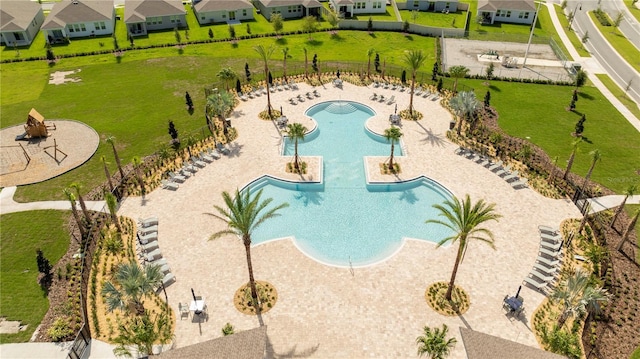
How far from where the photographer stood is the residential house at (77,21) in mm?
79188

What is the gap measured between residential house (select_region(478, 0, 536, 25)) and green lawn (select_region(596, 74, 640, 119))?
28722 mm

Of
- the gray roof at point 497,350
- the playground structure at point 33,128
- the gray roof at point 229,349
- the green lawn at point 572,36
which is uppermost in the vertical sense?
the green lawn at point 572,36

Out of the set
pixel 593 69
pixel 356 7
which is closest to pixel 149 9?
pixel 356 7

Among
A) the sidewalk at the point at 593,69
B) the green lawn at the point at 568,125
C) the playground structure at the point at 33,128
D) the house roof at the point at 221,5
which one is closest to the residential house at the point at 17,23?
the house roof at the point at 221,5

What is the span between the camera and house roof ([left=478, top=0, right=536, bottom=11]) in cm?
8944

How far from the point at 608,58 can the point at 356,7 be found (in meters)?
52.0

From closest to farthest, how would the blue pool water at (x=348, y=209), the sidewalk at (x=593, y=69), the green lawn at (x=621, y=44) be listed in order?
the blue pool water at (x=348, y=209) < the sidewalk at (x=593, y=69) < the green lawn at (x=621, y=44)

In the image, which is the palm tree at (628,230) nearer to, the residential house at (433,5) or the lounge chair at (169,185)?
the lounge chair at (169,185)

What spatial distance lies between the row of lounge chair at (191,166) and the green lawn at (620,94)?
5699 cm

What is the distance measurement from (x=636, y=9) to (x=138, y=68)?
121863 millimetres

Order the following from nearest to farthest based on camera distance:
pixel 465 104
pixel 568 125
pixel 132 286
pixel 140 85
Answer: pixel 132 286 < pixel 465 104 < pixel 568 125 < pixel 140 85

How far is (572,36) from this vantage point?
3413 inches

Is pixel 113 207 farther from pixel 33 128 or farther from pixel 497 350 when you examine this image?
pixel 497 350

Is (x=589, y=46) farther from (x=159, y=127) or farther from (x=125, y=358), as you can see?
(x=125, y=358)
